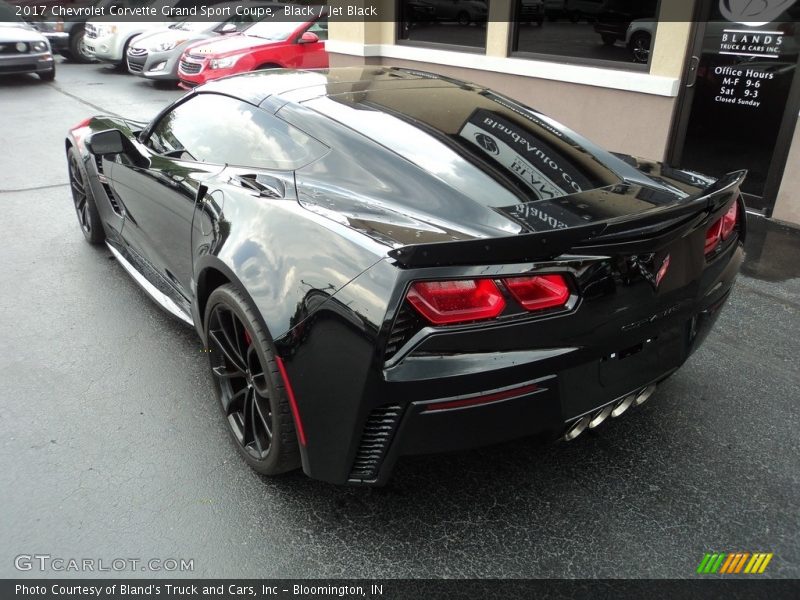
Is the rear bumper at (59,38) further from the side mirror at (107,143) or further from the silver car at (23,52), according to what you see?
the side mirror at (107,143)

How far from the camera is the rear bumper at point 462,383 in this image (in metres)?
1.91

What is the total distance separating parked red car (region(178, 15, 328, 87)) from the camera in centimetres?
1071

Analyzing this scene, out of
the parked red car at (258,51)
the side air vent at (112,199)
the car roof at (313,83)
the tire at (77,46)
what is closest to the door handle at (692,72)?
the car roof at (313,83)

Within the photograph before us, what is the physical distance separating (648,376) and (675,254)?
0.45 metres

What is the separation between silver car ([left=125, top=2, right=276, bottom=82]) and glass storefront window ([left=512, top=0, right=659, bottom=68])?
6.76 metres

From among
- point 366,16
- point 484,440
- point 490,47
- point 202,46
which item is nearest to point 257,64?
point 202,46

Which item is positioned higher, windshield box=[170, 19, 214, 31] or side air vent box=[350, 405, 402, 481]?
windshield box=[170, 19, 214, 31]

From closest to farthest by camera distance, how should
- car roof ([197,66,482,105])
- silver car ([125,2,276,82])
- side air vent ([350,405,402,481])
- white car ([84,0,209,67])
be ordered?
side air vent ([350,405,402,481]) → car roof ([197,66,482,105]) → silver car ([125,2,276,82]) → white car ([84,0,209,67])

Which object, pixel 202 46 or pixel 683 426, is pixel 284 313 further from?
pixel 202 46

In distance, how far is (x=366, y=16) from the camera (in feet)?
30.0

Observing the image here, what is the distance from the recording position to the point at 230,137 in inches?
124

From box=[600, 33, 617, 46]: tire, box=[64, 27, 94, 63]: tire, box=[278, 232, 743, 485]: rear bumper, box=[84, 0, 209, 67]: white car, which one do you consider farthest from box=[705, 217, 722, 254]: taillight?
box=[64, 27, 94, 63]: tire

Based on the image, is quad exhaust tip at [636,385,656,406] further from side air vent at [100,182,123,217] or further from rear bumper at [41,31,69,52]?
rear bumper at [41,31,69,52]

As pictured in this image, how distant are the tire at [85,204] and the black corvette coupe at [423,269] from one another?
1.74 metres
